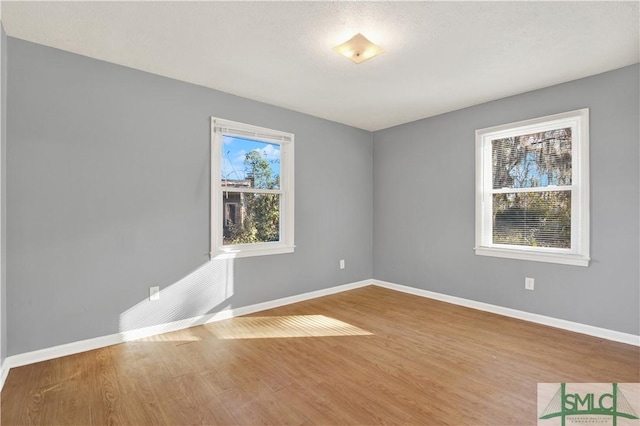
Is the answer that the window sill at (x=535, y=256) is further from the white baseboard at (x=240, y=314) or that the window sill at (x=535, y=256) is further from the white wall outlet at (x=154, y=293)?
the white wall outlet at (x=154, y=293)

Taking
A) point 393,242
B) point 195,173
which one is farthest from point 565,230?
point 195,173

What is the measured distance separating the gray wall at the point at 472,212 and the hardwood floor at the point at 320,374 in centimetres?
41

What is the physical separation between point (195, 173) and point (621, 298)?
4.16 meters

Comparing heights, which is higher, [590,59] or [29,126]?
[590,59]

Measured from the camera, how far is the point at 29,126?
7.95 ft

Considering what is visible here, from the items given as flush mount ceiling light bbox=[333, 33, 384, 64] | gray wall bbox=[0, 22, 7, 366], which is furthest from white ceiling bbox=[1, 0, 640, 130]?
gray wall bbox=[0, 22, 7, 366]

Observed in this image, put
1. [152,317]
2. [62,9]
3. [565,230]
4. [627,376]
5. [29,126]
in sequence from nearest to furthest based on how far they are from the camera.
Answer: [62,9] → [627,376] → [29,126] → [152,317] → [565,230]

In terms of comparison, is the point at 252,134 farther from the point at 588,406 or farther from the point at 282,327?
the point at 588,406

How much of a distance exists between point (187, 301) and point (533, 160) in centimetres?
395

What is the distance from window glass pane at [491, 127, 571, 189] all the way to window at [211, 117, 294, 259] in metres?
2.50

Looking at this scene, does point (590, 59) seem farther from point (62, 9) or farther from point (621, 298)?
point (62, 9)

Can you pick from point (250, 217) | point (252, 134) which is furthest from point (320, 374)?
point (252, 134)

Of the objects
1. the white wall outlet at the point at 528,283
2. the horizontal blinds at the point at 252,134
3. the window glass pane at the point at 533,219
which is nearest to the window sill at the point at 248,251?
the horizontal blinds at the point at 252,134

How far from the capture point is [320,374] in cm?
229
